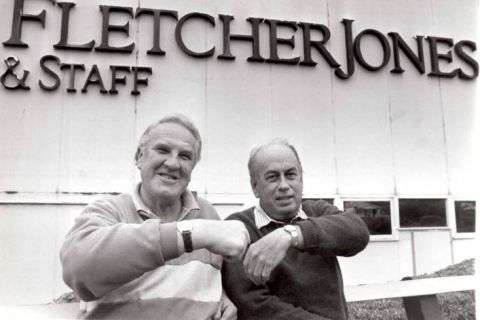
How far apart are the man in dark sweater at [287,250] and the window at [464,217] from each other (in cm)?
252

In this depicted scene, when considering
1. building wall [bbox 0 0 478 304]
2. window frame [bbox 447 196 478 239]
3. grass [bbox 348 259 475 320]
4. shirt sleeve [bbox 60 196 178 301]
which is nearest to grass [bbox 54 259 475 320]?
grass [bbox 348 259 475 320]

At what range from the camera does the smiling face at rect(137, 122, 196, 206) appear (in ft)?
3.57

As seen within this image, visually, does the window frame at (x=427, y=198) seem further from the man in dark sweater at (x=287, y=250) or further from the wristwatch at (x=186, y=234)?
the wristwatch at (x=186, y=234)

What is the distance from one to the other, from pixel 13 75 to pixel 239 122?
1.63 metres

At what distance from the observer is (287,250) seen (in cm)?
118

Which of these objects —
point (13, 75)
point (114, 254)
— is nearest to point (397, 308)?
point (114, 254)

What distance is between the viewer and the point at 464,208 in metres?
3.30

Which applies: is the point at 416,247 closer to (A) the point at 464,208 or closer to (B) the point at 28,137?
(A) the point at 464,208

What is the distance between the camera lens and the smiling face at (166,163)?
1.09 m

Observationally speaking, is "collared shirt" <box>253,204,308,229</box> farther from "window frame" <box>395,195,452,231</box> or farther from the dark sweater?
"window frame" <box>395,195,452,231</box>

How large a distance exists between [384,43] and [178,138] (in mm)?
2690

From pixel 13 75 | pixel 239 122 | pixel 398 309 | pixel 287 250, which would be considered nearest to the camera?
pixel 287 250

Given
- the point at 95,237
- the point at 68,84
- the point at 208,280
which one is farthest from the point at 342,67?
the point at 95,237

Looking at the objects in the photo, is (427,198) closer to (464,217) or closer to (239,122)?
(464,217)
